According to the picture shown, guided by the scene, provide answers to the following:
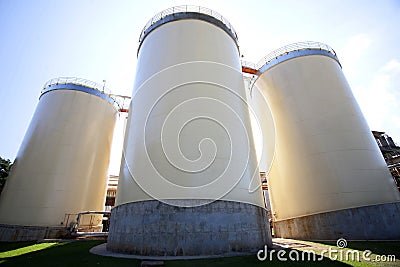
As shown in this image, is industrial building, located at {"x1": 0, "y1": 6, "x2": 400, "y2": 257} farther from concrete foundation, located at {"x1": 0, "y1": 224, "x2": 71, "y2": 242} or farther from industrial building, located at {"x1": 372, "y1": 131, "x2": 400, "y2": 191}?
industrial building, located at {"x1": 372, "y1": 131, "x2": 400, "y2": 191}

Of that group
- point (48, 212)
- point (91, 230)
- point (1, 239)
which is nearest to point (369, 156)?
point (91, 230)

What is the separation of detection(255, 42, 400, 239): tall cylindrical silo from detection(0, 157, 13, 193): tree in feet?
71.1

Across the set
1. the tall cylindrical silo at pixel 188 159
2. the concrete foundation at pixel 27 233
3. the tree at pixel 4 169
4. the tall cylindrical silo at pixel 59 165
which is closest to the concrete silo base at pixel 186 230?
the tall cylindrical silo at pixel 188 159

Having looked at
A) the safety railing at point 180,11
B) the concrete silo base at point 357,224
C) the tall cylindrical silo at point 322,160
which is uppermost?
the safety railing at point 180,11

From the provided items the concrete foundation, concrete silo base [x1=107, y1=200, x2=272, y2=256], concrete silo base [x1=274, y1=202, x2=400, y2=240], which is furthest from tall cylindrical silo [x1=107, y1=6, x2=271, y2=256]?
the concrete foundation

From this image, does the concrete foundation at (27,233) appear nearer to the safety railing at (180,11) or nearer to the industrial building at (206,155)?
the industrial building at (206,155)

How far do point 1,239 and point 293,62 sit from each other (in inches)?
981

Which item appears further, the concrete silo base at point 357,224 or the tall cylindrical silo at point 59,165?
the tall cylindrical silo at point 59,165

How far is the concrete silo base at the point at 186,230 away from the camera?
8.16 metres

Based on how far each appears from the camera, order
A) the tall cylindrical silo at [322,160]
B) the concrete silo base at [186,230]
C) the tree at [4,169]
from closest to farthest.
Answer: the concrete silo base at [186,230] < the tall cylindrical silo at [322,160] < the tree at [4,169]

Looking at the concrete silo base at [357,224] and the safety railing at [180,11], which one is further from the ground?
the safety railing at [180,11]

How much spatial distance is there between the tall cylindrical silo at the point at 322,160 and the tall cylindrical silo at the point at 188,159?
16.9 ft

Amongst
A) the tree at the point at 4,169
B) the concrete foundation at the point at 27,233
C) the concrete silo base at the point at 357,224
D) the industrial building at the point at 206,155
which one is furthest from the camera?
the tree at the point at 4,169

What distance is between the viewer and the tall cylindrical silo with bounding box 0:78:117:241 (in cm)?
1450
